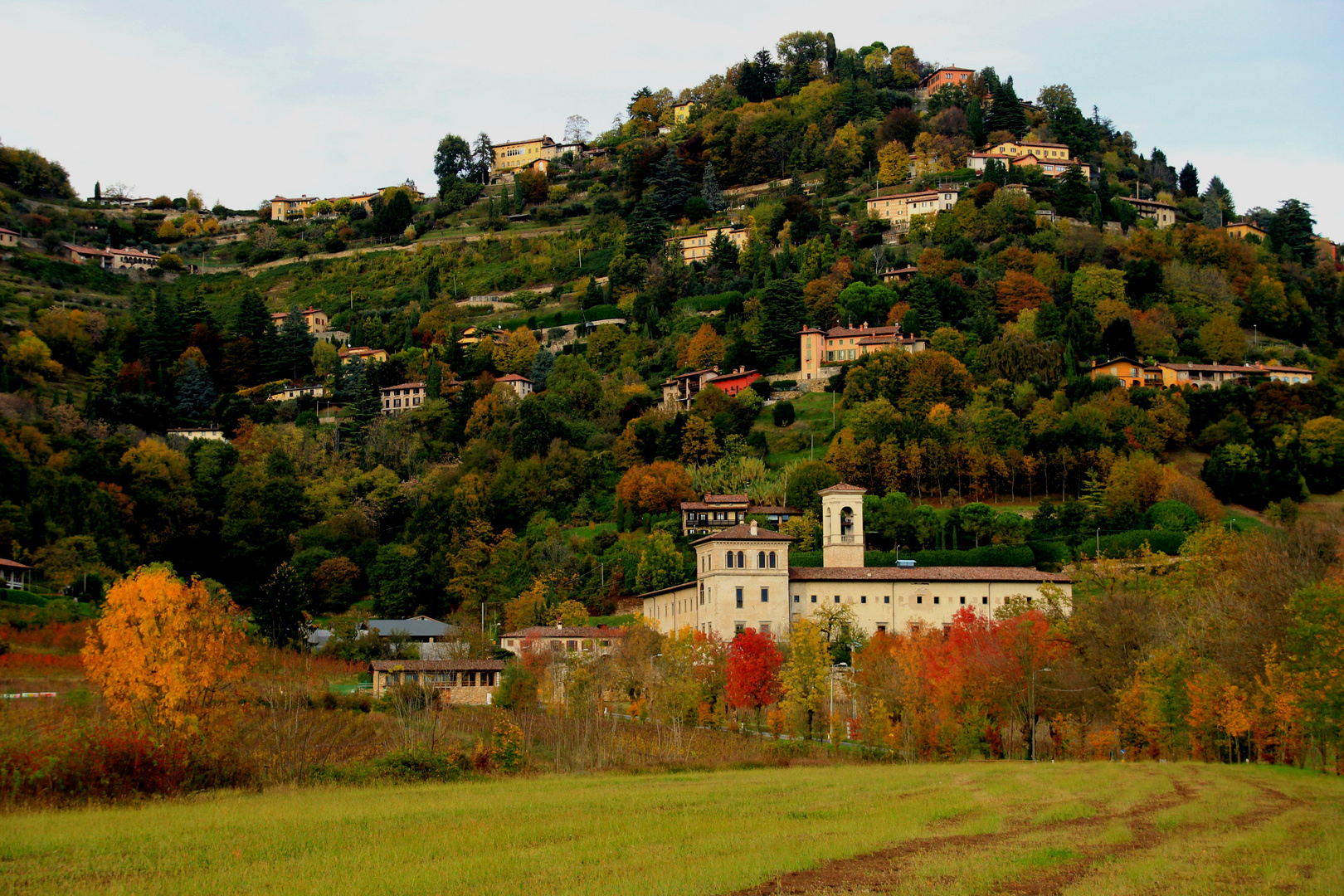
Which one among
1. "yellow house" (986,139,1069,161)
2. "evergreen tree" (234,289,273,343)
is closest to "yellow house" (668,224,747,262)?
"yellow house" (986,139,1069,161)

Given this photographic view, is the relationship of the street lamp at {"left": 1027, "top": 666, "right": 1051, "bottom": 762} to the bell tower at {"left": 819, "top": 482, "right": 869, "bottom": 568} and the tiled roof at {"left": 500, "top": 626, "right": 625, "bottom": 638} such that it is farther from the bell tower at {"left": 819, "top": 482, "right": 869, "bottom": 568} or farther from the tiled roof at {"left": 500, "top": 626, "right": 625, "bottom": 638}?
the bell tower at {"left": 819, "top": 482, "right": 869, "bottom": 568}

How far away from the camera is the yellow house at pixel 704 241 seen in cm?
11588

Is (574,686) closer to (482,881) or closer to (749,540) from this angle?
(749,540)

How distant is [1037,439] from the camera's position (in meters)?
69.9

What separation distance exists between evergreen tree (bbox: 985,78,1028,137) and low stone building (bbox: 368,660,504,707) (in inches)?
3581

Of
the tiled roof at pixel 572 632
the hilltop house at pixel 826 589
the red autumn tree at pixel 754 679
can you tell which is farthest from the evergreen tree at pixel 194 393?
the red autumn tree at pixel 754 679

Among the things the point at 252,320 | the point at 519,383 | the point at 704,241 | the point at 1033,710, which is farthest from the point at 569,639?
the point at 704,241

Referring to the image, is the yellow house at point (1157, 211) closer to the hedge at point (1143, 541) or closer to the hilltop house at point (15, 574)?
the hedge at point (1143, 541)

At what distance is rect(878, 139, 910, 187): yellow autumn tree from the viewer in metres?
119

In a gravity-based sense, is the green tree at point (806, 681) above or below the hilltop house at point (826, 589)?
below

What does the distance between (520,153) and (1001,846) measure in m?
156

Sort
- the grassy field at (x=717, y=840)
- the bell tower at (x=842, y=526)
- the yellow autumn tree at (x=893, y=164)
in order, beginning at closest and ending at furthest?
the grassy field at (x=717, y=840) < the bell tower at (x=842, y=526) < the yellow autumn tree at (x=893, y=164)

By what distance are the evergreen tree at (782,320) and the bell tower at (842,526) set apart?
3045cm

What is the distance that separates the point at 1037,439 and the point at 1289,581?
33.6 metres
